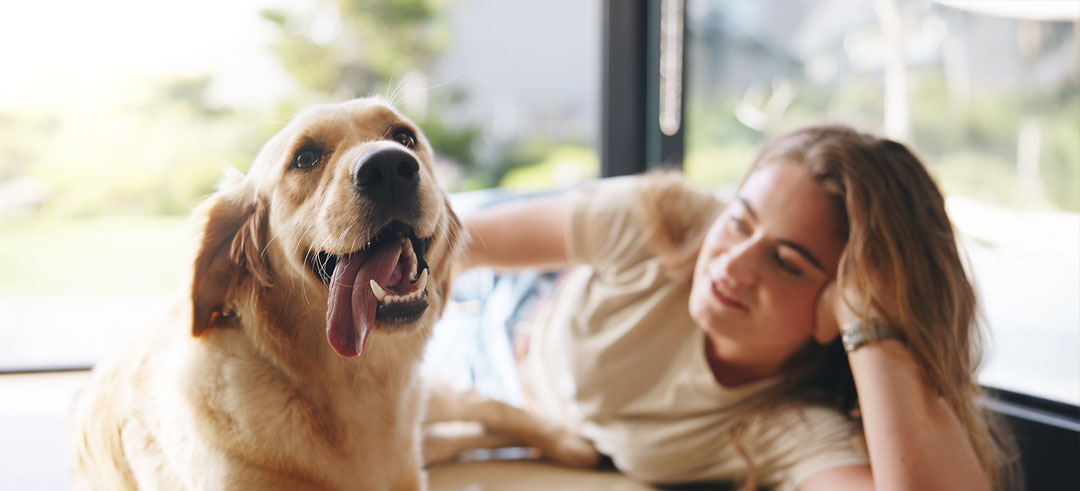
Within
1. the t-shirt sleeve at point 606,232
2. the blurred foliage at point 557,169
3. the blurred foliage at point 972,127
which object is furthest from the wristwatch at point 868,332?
the blurred foliage at point 557,169

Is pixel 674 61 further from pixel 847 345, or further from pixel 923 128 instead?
pixel 847 345

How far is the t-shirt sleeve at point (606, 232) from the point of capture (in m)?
1.68

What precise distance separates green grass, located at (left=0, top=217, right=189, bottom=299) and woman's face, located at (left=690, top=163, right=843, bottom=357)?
1.67 meters

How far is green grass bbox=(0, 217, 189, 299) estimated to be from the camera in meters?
2.29

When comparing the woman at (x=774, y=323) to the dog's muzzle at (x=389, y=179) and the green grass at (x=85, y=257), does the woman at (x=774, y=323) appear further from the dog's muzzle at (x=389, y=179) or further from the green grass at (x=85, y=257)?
the green grass at (x=85, y=257)

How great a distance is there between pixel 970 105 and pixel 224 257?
1.96 m

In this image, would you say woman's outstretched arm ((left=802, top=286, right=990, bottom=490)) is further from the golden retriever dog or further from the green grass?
the green grass

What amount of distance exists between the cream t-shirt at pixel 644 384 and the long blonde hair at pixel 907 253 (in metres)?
0.08

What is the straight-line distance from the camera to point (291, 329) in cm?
96

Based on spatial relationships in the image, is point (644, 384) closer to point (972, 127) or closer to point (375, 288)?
point (375, 288)

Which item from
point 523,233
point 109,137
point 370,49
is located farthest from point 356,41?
point 523,233

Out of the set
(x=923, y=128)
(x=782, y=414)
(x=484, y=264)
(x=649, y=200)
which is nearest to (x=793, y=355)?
(x=782, y=414)

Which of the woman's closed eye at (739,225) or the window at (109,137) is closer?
the woman's closed eye at (739,225)

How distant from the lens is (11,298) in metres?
2.61
